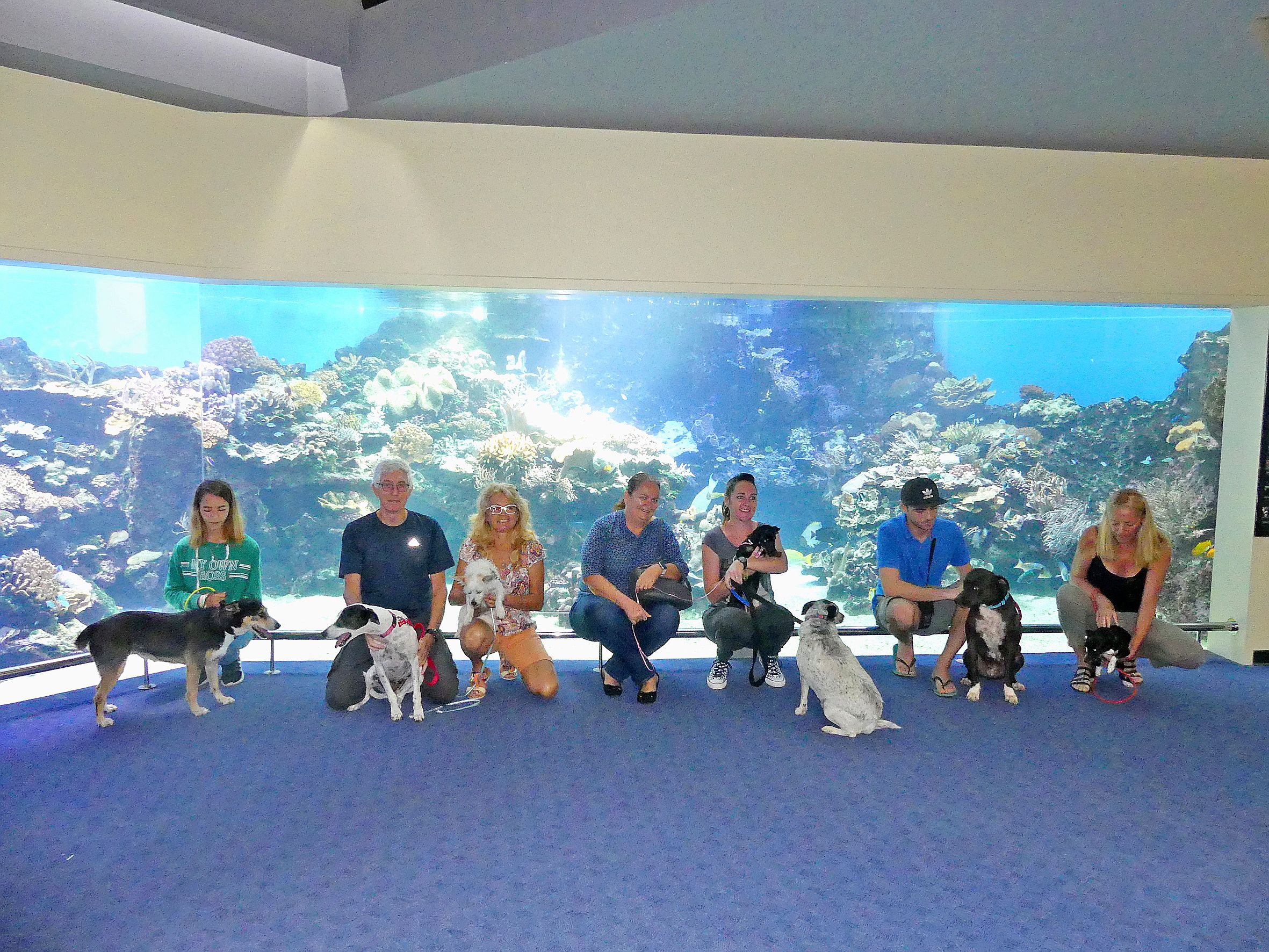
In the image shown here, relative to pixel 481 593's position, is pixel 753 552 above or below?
above

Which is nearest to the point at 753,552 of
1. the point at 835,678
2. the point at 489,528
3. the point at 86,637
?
the point at 835,678

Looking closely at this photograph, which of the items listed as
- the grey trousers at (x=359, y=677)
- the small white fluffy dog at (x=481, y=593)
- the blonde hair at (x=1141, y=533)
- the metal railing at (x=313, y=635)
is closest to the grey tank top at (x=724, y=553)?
the metal railing at (x=313, y=635)

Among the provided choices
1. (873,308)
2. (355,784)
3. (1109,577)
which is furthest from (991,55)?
(355,784)

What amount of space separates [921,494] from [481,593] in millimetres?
2500

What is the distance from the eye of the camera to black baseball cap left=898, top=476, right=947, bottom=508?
4.49 m

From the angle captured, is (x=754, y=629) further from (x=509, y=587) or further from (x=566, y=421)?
(x=566, y=421)

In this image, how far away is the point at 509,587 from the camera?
4.40 m

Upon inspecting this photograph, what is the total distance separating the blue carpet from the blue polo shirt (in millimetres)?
730

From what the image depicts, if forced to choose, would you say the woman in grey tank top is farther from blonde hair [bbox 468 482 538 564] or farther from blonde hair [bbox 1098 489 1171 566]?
blonde hair [bbox 1098 489 1171 566]

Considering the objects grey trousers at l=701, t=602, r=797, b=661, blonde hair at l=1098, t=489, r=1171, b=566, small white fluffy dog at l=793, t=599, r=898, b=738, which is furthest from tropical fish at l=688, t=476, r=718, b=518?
blonde hair at l=1098, t=489, r=1171, b=566

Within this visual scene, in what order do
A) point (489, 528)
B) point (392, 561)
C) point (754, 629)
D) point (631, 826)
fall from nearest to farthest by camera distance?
point (631, 826) < point (392, 561) < point (489, 528) < point (754, 629)

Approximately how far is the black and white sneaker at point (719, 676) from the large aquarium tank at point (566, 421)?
4.93 feet

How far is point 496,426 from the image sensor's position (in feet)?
19.1

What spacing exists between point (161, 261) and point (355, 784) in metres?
3.13
